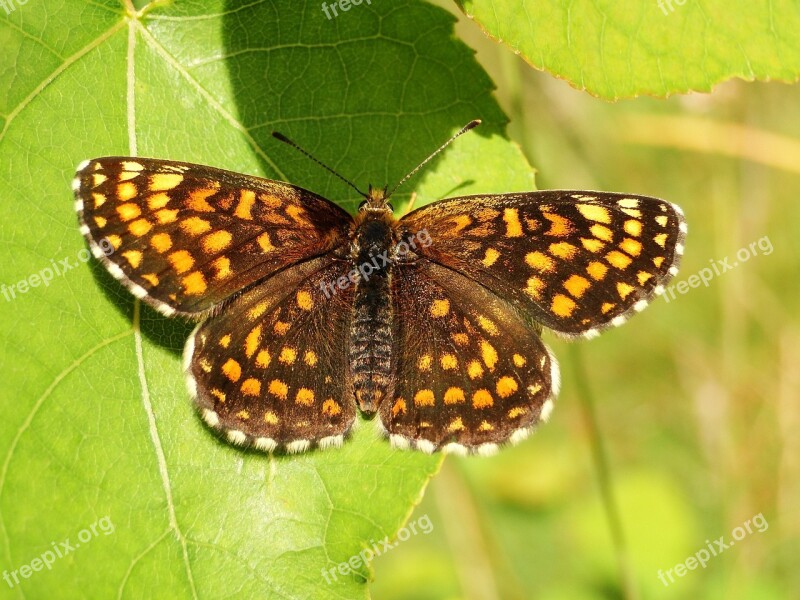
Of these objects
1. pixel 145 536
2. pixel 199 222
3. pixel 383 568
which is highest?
pixel 199 222

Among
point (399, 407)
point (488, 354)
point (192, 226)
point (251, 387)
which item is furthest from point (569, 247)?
point (192, 226)

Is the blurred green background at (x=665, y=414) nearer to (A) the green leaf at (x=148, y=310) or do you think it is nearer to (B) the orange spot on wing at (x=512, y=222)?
(B) the orange spot on wing at (x=512, y=222)

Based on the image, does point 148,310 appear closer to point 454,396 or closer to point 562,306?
point 454,396

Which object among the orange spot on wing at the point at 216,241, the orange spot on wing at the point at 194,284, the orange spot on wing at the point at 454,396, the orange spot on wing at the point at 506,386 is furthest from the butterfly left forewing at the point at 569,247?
the orange spot on wing at the point at 194,284

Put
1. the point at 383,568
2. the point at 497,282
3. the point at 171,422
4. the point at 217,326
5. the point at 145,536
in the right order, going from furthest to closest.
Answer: the point at 383,568, the point at 497,282, the point at 217,326, the point at 171,422, the point at 145,536

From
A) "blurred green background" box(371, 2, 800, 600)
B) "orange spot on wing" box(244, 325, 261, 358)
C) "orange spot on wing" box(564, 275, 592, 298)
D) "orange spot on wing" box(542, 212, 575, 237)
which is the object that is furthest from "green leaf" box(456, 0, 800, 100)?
"blurred green background" box(371, 2, 800, 600)

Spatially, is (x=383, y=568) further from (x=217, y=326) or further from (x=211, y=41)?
(x=211, y=41)

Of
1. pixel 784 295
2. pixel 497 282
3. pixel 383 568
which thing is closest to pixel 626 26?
pixel 497 282
